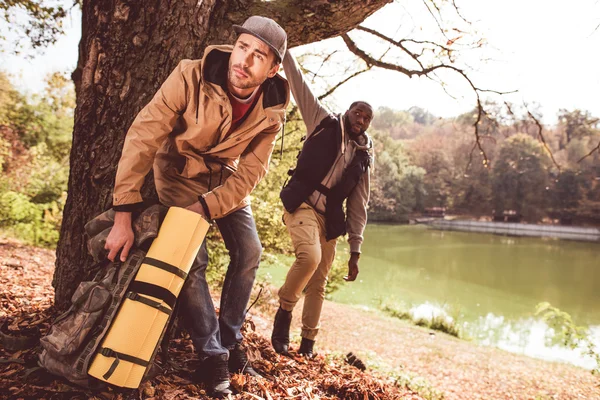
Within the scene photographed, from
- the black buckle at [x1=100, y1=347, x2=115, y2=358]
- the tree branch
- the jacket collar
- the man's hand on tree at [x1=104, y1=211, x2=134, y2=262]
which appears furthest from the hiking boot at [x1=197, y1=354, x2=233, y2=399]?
the tree branch

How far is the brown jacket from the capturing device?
2109 millimetres

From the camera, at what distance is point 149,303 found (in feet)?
6.27

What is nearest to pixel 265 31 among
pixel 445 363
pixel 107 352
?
pixel 107 352

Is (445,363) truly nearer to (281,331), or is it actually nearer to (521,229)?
(281,331)

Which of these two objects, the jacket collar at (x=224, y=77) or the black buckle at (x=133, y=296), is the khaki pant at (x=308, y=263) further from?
the black buckle at (x=133, y=296)

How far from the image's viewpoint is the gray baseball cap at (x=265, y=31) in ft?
7.05

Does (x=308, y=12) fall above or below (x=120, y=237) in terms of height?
above

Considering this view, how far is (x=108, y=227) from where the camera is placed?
2.16 m

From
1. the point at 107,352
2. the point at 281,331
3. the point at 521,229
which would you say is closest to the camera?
the point at 107,352

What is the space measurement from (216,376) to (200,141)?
4.19 feet

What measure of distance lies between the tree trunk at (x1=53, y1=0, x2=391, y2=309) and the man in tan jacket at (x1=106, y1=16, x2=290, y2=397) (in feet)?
1.59

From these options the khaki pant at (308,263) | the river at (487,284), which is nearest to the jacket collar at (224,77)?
the khaki pant at (308,263)

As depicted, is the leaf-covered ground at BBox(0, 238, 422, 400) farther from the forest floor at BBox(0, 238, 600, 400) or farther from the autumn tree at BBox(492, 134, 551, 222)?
the autumn tree at BBox(492, 134, 551, 222)

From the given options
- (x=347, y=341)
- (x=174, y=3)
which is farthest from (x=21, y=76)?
(x=174, y=3)
